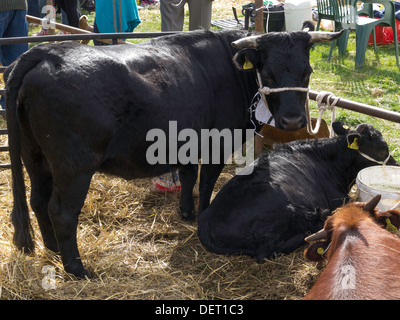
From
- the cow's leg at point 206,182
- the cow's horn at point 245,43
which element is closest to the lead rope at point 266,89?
the cow's horn at point 245,43

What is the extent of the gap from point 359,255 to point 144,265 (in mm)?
1854

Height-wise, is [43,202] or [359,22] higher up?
[359,22]

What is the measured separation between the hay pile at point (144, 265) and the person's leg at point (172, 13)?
3845 millimetres

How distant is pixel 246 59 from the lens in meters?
4.36

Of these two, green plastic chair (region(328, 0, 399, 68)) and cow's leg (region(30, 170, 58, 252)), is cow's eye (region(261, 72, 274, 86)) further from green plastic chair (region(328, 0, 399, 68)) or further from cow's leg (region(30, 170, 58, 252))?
green plastic chair (region(328, 0, 399, 68))

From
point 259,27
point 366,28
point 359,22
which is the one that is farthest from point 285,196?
point 359,22

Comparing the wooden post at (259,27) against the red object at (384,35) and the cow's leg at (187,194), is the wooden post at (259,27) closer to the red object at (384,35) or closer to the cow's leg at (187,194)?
the cow's leg at (187,194)

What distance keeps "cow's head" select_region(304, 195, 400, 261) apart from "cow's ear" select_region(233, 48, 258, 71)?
1.66 m

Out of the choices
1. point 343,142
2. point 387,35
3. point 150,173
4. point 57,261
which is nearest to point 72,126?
point 150,173

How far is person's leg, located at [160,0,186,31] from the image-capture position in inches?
307

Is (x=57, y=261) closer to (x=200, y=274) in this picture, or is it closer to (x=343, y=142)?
(x=200, y=274)

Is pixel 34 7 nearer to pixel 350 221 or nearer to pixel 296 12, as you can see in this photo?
pixel 296 12

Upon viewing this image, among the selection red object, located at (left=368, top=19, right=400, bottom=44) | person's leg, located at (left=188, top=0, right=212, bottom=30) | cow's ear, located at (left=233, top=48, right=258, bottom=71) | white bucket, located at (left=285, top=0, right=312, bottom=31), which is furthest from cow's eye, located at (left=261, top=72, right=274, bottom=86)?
red object, located at (left=368, top=19, right=400, bottom=44)

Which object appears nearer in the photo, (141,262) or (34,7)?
(141,262)
